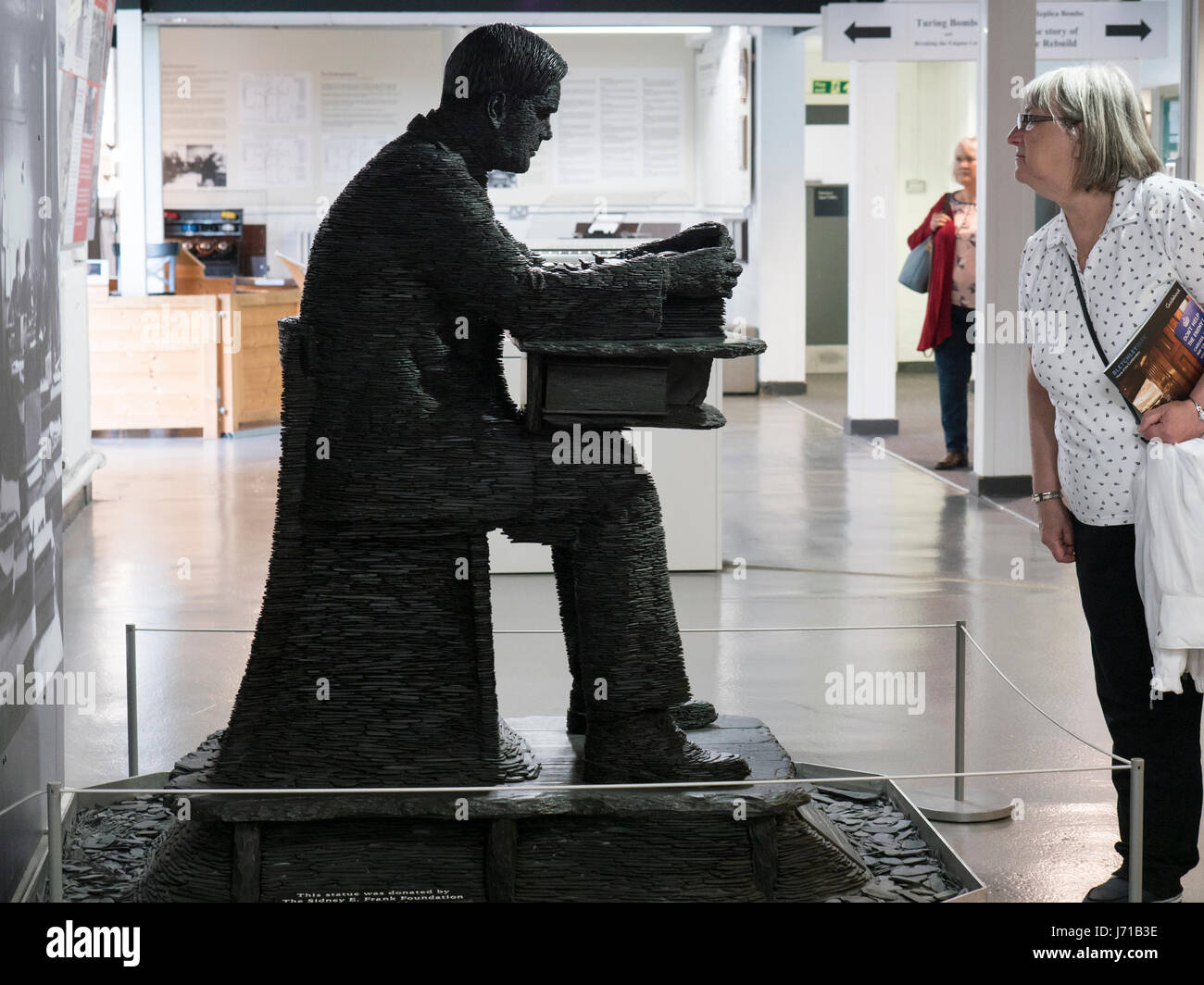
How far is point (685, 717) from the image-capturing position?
3768mm

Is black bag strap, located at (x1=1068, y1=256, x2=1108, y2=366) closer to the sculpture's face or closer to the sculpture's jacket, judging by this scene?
the sculpture's jacket

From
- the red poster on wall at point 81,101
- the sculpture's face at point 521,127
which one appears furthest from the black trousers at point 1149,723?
the red poster on wall at point 81,101

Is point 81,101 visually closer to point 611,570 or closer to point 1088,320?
point 611,570

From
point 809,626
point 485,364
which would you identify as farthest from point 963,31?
point 485,364

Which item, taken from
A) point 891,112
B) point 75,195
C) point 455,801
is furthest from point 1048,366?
point 891,112

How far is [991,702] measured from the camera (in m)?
5.37

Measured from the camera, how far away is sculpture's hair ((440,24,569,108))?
3305mm

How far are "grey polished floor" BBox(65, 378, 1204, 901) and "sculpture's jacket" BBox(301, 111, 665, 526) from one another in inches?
45.2

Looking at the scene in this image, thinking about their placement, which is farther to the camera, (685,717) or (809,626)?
(809,626)

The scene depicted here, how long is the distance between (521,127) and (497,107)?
64mm

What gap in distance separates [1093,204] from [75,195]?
20.9ft

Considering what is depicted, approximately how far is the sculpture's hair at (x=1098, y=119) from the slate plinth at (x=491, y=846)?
141 cm

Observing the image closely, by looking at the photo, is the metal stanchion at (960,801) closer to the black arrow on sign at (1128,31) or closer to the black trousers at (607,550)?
the black trousers at (607,550)

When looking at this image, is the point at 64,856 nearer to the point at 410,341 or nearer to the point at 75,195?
the point at 410,341
